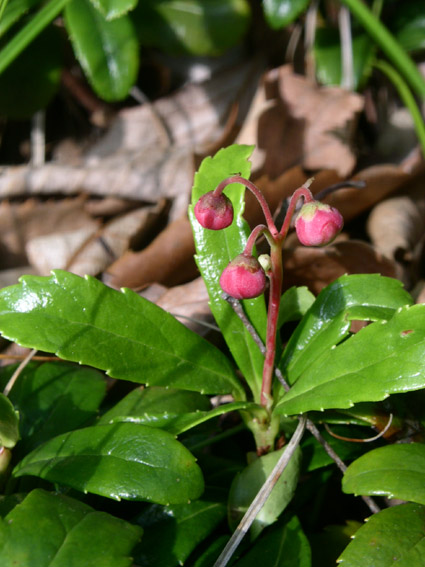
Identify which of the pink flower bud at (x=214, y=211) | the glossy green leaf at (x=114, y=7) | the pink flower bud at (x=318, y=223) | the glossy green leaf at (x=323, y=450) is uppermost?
the glossy green leaf at (x=114, y=7)

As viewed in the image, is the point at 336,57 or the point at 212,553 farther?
the point at 336,57

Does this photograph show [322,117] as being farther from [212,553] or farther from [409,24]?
[212,553]

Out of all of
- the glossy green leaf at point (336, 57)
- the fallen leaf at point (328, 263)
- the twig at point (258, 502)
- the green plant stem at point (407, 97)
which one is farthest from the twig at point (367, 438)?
the glossy green leaf at point (336, 57)

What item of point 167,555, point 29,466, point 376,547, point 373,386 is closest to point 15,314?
point 29,466

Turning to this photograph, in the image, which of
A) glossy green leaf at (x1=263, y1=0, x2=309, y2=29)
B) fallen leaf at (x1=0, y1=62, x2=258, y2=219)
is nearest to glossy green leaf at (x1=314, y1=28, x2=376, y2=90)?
glossy green leaf at (x1=263, y1=0, x2=309, y2=29)

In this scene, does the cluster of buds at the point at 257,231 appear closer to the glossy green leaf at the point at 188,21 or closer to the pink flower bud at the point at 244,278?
the pink flower bud at the point at 244,278

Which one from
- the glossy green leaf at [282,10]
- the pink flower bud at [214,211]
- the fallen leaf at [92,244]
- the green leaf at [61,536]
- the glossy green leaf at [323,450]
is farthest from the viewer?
the glossy green leaf at [282,10]

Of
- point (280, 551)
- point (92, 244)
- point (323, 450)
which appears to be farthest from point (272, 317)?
point (92, 244)
